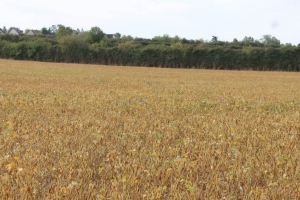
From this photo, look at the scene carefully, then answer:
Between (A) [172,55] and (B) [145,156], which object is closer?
(B) [145,156]

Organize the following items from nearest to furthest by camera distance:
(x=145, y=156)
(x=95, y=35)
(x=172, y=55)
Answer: (x=145, y=156) < (x=172, y=55) < (x=95, y=35)

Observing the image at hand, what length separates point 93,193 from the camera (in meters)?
3.42

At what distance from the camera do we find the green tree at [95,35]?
103 metres

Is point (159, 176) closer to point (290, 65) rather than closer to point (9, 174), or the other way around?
point (9, 174)

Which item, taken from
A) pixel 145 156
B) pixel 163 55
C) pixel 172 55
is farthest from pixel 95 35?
pixel 145 156

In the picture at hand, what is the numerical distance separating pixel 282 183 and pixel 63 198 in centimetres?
234

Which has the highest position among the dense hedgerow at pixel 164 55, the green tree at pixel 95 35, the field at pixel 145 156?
the green tree at pixel 95 35

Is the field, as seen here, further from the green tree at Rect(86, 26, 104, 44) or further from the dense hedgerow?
the green tree at Rect(86, 26, 104, 44)

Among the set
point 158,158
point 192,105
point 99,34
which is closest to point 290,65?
point 192,105

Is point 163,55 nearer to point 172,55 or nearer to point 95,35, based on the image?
point 172,55

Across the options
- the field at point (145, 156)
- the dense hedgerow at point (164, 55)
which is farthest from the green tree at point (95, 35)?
the field at point (145, 156)

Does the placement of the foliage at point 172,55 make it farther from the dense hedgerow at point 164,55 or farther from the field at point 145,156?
the field at point 145,156

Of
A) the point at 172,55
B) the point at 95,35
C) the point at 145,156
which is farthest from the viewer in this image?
the point at 95,35

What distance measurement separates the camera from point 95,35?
10581cm
